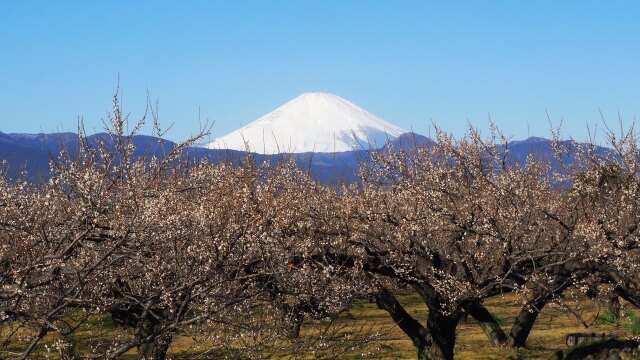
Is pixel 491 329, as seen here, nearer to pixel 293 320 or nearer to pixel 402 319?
pixel 402 319

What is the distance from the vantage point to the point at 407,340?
21.8 meters

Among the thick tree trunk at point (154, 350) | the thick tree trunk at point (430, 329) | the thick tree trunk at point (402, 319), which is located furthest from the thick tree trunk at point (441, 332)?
the thick tree trunk at point (154, 350)

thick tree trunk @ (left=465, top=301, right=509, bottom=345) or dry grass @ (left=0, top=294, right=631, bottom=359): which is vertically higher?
thick tree trunk @ (left=465, top=301, right=509, bottom=345)

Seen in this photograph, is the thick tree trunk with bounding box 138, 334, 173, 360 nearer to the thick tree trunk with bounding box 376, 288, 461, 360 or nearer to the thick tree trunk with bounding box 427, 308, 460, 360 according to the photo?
the thick tree trunk with bounding box 376, 288, 461, 360

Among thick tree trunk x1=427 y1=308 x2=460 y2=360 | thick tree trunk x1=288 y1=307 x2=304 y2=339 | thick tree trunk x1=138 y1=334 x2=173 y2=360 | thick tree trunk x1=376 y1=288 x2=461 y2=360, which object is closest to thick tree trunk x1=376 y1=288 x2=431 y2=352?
thick tree trunk x1=376 y1=288 x2=461 y2=360

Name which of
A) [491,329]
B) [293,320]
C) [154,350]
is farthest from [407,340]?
[154,350]

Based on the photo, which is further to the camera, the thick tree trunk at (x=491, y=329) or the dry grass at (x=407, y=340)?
the thick tree trunk at (x=491, y=329)

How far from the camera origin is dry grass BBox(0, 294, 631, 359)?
18.8 metres

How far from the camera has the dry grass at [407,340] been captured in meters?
18.8

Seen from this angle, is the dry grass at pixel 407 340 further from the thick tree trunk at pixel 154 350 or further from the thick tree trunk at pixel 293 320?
the thick tree trunk at pixel 154 350

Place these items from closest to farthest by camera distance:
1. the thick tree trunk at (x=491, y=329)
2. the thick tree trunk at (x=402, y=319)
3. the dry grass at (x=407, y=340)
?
the thick tree trunk at (x=402, y=319) → the dry grass at (x=407, y=340) → the thick tree trunk at (x=491, y=329)

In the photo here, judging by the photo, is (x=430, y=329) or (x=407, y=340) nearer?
(x=430, y=329)

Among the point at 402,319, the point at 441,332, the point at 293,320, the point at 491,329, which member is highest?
the point at 293,320

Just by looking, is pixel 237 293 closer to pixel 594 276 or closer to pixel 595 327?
pixel 594 276
